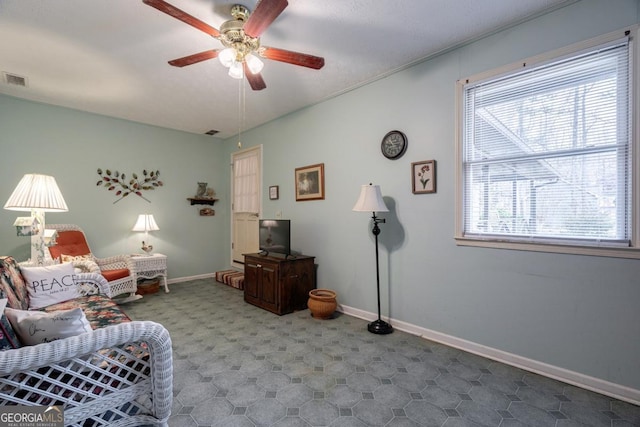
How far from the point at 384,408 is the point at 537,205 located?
73.1 inches

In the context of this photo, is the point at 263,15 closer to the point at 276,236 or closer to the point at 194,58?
the point at 194,58

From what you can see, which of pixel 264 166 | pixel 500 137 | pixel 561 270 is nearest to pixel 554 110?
pixel 500 137

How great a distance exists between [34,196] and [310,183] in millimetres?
2774

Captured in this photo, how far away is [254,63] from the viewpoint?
2104 mm

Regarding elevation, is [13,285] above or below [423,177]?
below

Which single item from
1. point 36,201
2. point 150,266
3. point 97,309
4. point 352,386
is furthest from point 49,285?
point 352,386

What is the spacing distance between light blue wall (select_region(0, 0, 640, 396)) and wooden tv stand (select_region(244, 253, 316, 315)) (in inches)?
10.9

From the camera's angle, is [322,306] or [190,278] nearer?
[322,306]

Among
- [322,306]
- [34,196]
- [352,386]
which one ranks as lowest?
[352,386]

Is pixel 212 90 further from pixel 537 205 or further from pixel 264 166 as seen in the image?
pixel 537 205

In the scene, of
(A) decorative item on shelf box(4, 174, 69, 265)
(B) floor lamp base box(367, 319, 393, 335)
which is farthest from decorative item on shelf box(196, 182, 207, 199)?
(B) floor lamp base box(367, 319, 393, 335)

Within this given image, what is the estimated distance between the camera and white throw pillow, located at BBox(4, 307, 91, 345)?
1.27 meters

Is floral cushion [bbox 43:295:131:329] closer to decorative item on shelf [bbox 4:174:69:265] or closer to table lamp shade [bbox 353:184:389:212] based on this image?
decorative item on shelf [bbox 4:174:69:265]

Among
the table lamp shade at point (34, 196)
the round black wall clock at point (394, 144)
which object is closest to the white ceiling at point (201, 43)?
the round black wall clock at point (394, 144)
